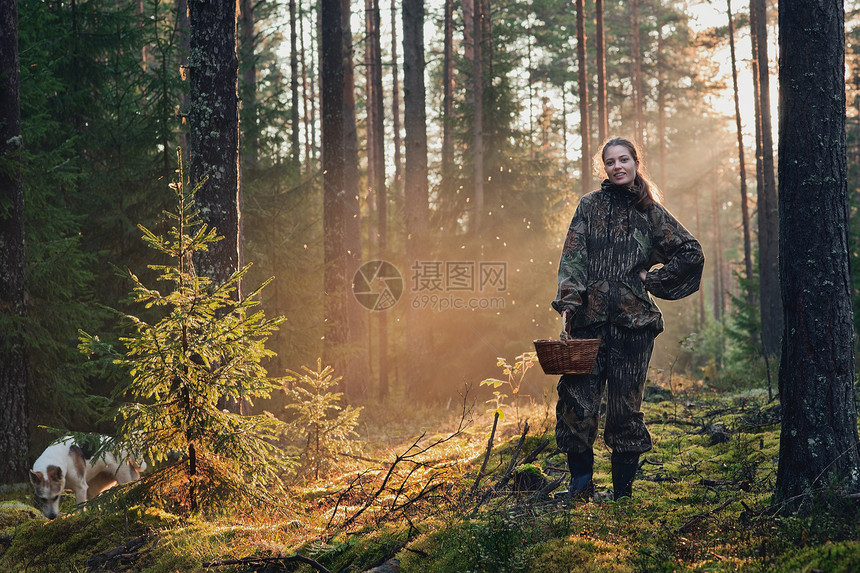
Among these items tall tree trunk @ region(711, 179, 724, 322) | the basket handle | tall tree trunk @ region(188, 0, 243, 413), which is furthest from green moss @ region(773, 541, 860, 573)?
tall tree trunk @ region(711, 179, 724, 322)

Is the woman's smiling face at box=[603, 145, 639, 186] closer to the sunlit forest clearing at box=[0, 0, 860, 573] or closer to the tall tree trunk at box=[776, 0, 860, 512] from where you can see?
the sunlit forest clearing at box=[0, 0, 860, 573]

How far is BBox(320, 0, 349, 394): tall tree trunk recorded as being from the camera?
41.1 feet

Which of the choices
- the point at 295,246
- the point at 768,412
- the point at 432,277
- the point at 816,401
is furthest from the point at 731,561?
the point at 432,277

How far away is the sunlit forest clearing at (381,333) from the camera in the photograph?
12.8 ft

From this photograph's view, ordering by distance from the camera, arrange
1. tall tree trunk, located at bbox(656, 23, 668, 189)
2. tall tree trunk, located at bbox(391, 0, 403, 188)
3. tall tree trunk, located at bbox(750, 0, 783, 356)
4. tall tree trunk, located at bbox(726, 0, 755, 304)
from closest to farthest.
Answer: tall tree trunk, located at bbox(750, 0, 783, 356) < tall tree trunk, located at bbox(726, 0, 755, 304) < tall tree trunk, located at bbox(391, 0, 403, 188) < tall tree trunk, located at bbox(656, 23, 668, 189)

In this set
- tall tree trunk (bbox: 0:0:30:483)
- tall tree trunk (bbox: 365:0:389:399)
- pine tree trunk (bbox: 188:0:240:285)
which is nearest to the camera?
pine tree trunk (bbox: 188:0:240:285)

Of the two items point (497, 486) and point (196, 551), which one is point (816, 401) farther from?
point (196, 551)

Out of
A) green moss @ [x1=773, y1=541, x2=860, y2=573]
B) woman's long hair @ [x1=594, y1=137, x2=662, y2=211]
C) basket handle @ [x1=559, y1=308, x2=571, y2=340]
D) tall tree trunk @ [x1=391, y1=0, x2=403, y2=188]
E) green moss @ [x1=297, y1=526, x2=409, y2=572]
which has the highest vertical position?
tall tree trunk @ [x1=391, y1=0, x2=403, y2=188]

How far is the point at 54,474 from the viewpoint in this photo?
23.1ft

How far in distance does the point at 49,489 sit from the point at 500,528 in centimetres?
549

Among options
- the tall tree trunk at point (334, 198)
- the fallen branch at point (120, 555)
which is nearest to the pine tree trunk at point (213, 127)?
the fallen branch at point (120, 555)

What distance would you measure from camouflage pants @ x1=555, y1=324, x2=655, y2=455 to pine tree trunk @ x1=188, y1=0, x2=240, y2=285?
3635 mm

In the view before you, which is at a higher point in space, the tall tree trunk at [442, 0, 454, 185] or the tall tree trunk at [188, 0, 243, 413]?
the tall tree trunk at [442, 0, 454, 185]

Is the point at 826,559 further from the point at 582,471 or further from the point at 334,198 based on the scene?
the point at 334,198
